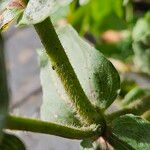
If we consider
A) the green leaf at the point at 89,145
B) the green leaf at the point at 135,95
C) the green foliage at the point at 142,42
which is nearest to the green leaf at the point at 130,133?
the green leaf at the point at 89,145

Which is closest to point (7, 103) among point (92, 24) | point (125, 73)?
point (92, 24)

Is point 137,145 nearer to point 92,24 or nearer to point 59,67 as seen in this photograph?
point 59,67

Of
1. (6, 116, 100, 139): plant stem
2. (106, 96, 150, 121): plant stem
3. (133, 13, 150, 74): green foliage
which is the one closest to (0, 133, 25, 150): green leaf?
(6, 116, 100, 139): plant stem

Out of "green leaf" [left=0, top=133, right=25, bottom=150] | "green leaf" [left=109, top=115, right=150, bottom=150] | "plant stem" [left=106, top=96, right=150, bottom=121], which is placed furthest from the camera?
"plant stem" [left=106, top=96, right=150, bottom=121]

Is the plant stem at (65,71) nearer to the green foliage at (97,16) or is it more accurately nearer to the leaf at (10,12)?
the leaf at (10,12)

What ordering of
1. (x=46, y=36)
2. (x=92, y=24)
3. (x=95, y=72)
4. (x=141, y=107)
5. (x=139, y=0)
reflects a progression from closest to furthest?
(x=46, y=36) → (x=95, y=72) → (x=141, y=107) → (x=92, y=24) → (x=139, y=0)

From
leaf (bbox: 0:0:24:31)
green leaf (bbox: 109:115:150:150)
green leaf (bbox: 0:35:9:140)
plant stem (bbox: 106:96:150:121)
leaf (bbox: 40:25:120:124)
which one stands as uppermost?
green leaf (bbox: 0:35:9:140)

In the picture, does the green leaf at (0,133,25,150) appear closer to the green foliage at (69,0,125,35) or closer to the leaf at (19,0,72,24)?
the leaf at (19,0,72,24)
